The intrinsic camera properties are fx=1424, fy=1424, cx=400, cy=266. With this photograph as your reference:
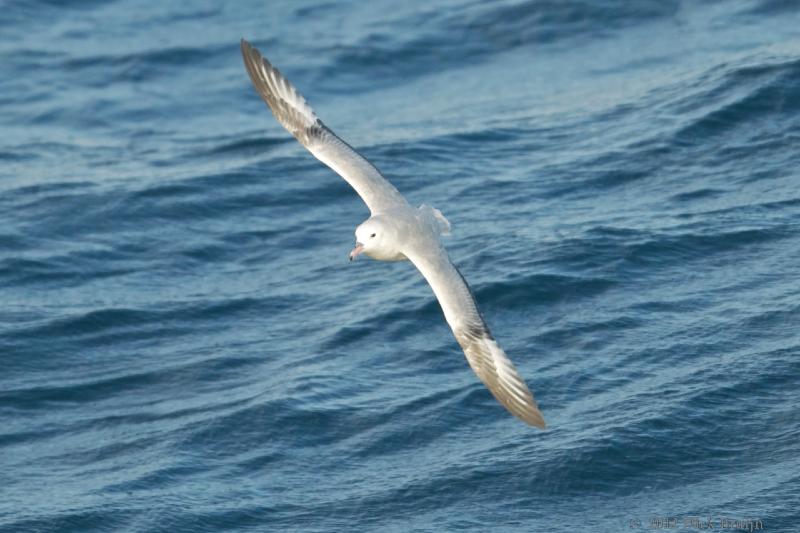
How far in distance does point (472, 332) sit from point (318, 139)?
281 cm

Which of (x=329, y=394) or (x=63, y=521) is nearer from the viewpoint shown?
(x=63, y=521)

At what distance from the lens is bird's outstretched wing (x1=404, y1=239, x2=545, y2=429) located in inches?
433

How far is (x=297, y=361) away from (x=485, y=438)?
2.77 metres

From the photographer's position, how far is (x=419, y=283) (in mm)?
16219

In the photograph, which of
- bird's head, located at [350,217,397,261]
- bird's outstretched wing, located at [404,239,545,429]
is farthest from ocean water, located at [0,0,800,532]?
bird's head, located at [350,217,397,261]

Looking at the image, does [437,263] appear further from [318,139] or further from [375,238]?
[318,139]

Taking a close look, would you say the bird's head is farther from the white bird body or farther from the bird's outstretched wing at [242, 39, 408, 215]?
the bird's outstretched wing at [242, 39, 408, 215]

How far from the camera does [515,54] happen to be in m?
23.5

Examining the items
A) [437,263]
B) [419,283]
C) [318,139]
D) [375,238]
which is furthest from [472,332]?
[419,283]

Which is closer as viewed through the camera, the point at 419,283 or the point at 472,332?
the point at 472,332

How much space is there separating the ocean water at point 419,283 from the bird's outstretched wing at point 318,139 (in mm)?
2532

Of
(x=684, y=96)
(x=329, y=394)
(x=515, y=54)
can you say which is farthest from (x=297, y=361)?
(x=515, y=54)

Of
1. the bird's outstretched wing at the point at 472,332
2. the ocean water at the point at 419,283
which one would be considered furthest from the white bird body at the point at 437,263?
the ocean water at the point at 419,283

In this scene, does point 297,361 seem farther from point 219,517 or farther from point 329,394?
point 219,517
